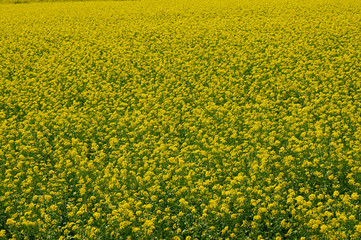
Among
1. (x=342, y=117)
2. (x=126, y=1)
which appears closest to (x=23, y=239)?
(x=342, y=117)

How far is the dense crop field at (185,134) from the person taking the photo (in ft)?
21.3

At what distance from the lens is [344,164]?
7.60m

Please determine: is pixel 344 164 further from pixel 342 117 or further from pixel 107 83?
pixel 107 83

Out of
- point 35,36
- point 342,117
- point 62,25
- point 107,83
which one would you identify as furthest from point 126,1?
point 342,117

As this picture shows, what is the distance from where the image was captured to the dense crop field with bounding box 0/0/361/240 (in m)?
6.50

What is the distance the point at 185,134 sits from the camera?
960 centimetres

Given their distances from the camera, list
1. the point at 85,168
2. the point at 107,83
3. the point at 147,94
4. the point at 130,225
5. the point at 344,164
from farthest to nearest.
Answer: the point at 107,83 < the point at 147,94 < the point at 85,168 < the point at 344,164 < the point at 130,225

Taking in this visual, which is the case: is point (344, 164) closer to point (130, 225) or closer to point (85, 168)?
point (130, 225)

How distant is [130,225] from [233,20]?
58.9 feet

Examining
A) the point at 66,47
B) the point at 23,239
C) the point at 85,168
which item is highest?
the point at 66,47

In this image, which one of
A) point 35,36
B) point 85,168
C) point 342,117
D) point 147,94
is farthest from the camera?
point 35,36

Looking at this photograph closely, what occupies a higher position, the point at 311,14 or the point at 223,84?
the point at 311,14

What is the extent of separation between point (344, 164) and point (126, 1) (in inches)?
1168

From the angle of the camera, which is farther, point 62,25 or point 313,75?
point 62,25
